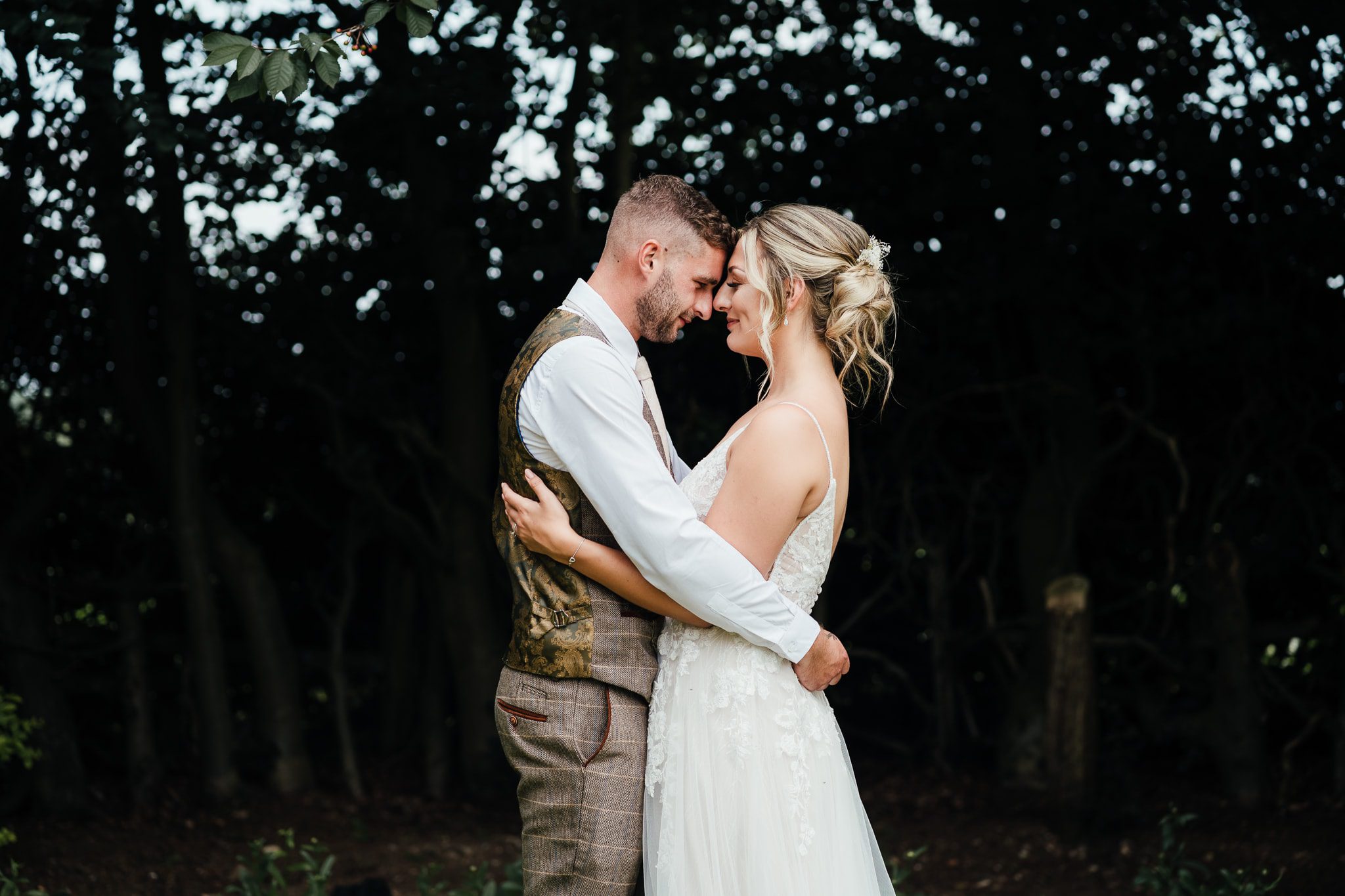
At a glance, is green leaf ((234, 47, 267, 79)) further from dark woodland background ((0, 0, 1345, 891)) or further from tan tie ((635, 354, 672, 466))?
dark woodland background ((0, 0, 1345, 891))

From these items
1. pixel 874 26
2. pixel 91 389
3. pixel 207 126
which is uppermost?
pixel 874 26

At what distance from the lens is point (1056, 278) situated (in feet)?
17.4

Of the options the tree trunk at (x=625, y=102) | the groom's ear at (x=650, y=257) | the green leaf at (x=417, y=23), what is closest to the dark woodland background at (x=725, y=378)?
the tree trunk at (x=625, y=102)

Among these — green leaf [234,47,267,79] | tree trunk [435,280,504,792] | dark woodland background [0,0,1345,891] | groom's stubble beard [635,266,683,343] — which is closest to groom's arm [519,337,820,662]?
groom's stubble beard [635,266,683,343]

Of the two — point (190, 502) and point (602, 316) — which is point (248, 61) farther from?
point (190, 502)

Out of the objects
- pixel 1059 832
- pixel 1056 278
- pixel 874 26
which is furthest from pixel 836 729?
pixel 874 26

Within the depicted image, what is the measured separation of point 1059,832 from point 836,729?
2749 millimetres

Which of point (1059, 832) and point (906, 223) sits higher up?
point (906, 223)

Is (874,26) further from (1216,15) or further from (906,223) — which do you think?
(1216,15)

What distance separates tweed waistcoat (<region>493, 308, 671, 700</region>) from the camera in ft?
7.54

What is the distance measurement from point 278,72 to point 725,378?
3447 millimetres

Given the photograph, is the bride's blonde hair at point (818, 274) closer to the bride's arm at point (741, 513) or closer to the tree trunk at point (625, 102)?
the bride's arm at point (741, 513)

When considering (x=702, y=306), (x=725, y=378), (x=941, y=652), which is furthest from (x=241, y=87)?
(x=941, y=652)

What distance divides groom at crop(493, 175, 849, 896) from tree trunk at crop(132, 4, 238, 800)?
3.56m
